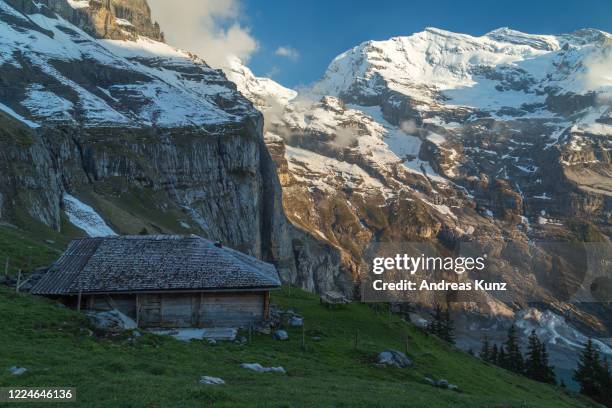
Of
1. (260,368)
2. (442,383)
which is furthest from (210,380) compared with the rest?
(442,383)

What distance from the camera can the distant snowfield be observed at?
7850cm

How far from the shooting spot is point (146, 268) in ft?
109

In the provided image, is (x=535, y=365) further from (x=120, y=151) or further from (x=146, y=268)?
(x=120, y=151)

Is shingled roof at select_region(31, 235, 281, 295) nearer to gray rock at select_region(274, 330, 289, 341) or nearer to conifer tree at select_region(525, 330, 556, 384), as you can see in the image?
gray rock at select_region(274, 330, 289, 341)

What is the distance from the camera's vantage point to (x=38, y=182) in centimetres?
7506

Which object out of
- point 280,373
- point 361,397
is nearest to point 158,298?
point 280,373

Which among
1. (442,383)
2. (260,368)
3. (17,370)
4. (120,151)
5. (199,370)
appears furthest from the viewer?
(120,151)

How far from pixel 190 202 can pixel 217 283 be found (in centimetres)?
10823

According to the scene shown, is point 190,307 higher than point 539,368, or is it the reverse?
point 190,307

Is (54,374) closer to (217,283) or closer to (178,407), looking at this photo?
(178,407)

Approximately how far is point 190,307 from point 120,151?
95.0 m

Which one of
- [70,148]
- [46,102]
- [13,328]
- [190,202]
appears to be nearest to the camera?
[13,328]

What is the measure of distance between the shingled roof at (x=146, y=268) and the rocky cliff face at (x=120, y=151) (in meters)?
34.8

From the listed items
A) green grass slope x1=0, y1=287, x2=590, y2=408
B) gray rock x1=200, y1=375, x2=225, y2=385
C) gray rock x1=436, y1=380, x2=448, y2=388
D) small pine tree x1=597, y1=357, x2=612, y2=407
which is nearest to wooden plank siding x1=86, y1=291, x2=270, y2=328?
green grass slope x1=0, y1=287, x2=590, y2=408
